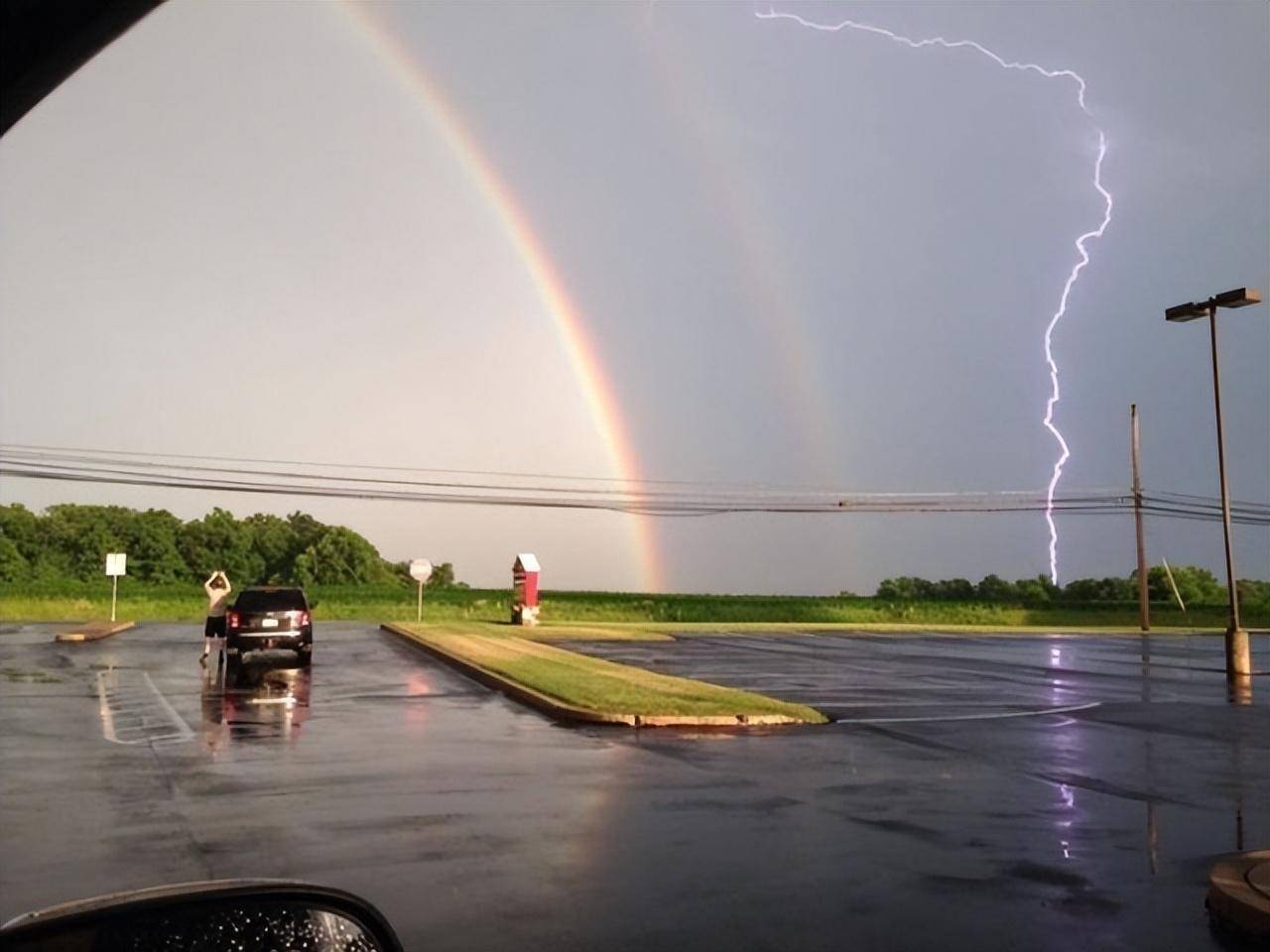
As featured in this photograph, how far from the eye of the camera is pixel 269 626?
90.2 ft

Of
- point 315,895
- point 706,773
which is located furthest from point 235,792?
point 315,895

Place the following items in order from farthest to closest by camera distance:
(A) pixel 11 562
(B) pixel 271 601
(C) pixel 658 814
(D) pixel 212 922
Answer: (A) pixel 11 562
(B) pixel 271 601
(C) pixel 658 814
(D) pixel 212 922

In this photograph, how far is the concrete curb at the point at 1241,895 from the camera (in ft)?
22.0

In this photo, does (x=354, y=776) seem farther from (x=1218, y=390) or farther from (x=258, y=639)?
(x=1218, y=390)

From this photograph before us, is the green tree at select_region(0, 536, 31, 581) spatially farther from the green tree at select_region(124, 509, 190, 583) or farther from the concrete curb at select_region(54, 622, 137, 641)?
the concrete curb at select_region(54, 622, 137, 641)

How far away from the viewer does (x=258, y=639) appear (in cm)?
2738

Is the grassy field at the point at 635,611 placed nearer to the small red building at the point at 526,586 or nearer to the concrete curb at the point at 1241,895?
the small red building at the point at 526,586

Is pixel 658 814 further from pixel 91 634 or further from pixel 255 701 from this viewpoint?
pixel 91 634

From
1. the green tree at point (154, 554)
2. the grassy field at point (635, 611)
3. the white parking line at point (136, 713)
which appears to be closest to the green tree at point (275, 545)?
the green tree at point (154, 554)

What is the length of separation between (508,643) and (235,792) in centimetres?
2277

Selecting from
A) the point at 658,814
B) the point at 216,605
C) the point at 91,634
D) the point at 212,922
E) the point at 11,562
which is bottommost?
the point at 658,814

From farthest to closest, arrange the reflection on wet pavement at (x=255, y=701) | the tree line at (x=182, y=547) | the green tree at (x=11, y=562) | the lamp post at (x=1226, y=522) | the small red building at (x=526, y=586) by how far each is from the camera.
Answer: the tree line at (x=182, y=547) → the green tree at (x=11, y=562) → the small red building at (x=526, y=586) → the lamp post at (x=1226, y=522) → the reflection on wet pavement at (x=255, y=701)

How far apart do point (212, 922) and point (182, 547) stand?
122844 mm

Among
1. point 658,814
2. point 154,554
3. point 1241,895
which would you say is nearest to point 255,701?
point 658,814
